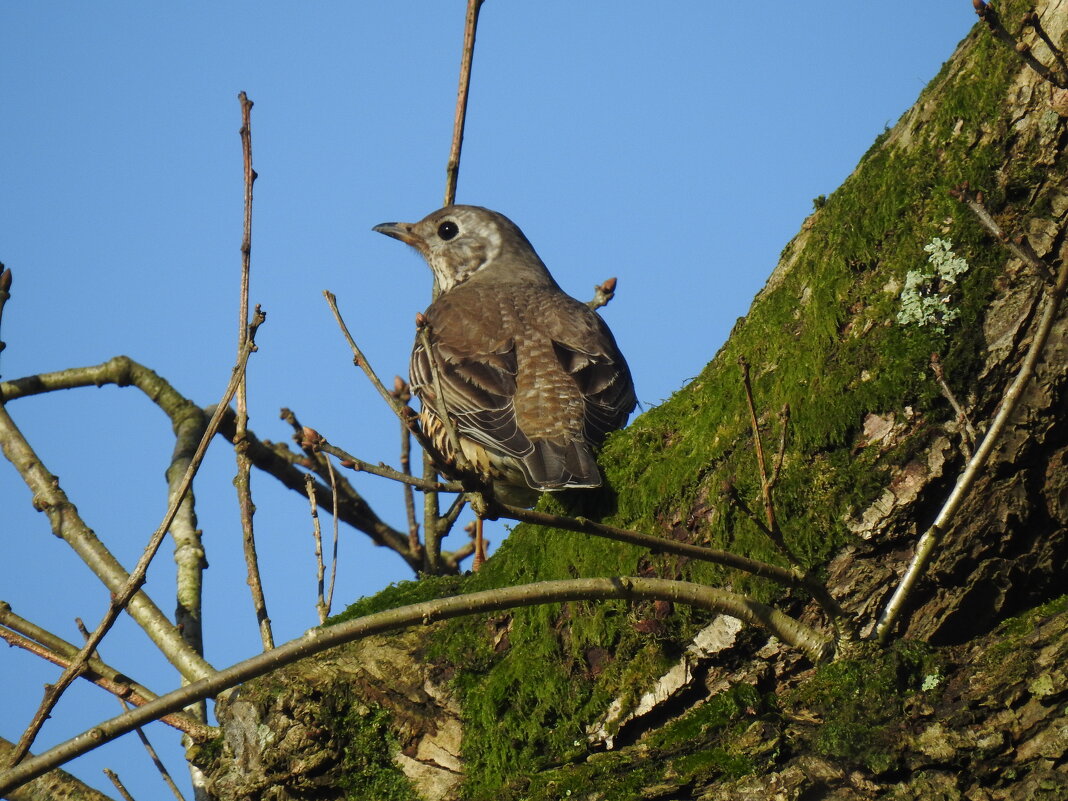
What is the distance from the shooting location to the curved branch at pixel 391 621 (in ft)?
8.00

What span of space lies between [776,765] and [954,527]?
961 mm

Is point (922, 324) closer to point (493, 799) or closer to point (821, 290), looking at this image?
point (821, 290)

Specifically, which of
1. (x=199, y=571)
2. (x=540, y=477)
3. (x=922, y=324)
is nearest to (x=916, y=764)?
(x=922, y=324)

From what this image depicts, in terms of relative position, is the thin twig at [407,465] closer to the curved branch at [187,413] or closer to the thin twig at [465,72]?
the curved branch at [187,413]

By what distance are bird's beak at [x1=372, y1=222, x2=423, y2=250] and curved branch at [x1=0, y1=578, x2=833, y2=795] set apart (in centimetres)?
704

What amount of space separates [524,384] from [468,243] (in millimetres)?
3392

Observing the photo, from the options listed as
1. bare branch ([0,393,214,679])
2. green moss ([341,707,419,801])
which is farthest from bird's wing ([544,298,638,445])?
green moss ([341,707,419,801])

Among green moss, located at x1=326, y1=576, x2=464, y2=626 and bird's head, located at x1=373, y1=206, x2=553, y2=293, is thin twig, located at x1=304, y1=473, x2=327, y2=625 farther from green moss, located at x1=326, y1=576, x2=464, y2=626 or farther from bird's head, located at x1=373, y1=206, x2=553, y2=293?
bird's head, located at x1=373, y1=206, x2=553, y2=293

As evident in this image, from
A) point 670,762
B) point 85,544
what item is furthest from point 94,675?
point 670,762

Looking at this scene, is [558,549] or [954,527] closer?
[954,527]

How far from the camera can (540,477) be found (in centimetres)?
515

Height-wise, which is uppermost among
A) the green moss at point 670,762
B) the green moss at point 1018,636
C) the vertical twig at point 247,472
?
the vertical twig at point 247,472

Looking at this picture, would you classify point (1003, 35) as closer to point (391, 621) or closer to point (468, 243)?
point (391, 621)

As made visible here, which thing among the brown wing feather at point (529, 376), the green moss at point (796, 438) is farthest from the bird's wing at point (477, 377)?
the green moss at point (796, 438)
